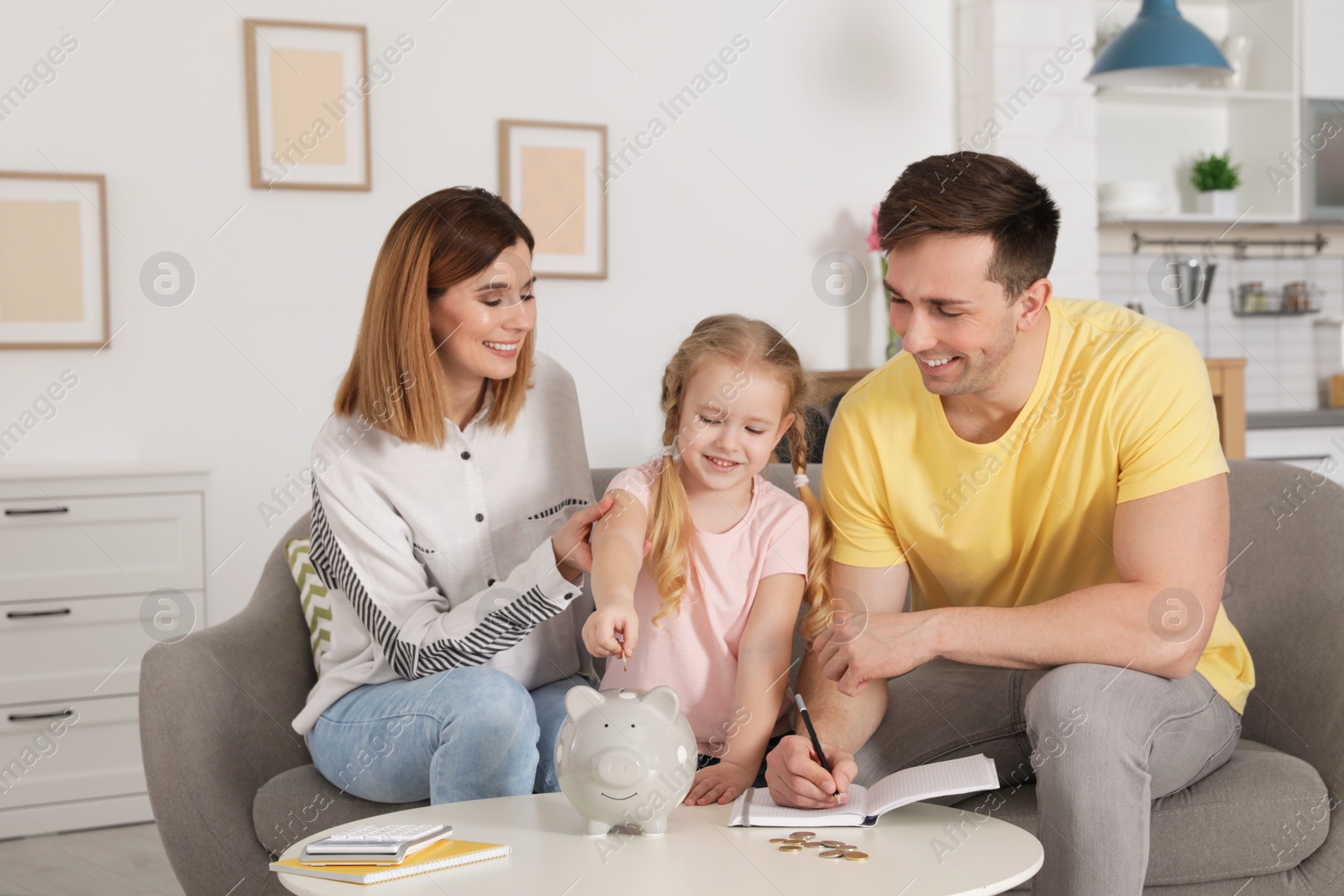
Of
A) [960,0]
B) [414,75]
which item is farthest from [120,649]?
[960,0]

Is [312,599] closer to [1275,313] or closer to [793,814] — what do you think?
[793,814]

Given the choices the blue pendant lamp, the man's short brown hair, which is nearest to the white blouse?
the man's short brown hair

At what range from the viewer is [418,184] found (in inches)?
134

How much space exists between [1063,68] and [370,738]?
10.0ft

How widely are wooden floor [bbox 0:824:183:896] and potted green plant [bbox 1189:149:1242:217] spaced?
382 cm

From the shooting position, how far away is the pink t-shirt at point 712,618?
5.44 ft

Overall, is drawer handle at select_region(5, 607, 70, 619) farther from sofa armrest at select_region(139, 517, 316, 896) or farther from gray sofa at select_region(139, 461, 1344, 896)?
sofa armrest at select_region(139, 517, 316, 896)

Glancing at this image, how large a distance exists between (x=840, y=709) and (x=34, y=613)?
2.10 metres

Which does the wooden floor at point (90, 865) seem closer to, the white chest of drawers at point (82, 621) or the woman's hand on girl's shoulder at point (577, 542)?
the white chest of drawers at point (82, 621)

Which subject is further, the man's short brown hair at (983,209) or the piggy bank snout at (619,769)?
the man's short brown hair at (983,209)

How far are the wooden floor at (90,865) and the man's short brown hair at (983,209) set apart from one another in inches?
73.9

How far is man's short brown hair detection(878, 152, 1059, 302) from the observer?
157 cm

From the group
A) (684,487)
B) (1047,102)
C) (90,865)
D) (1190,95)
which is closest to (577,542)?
(684,487)

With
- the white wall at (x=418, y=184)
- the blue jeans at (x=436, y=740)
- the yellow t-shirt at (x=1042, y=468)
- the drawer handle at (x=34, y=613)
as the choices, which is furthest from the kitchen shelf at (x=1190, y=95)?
the drawer handle at (x=34, y=613)
